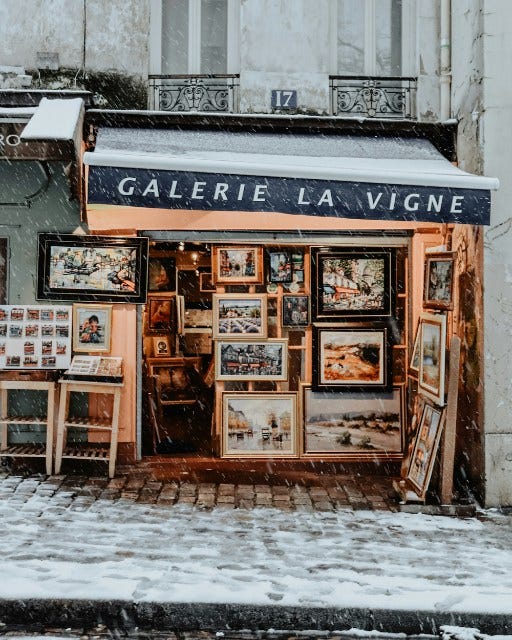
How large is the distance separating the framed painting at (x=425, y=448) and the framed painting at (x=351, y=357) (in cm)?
123

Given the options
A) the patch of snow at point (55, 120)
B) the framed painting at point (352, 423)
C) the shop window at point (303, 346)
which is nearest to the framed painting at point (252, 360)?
the shop window at point (303, 346)

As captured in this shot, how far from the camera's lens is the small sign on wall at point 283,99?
27.4 feet

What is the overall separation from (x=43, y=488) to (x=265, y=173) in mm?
3698

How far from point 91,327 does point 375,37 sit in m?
4.58

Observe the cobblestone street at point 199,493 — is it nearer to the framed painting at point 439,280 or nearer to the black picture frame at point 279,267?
the framed painting at point 439,280

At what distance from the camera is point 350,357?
8758mm

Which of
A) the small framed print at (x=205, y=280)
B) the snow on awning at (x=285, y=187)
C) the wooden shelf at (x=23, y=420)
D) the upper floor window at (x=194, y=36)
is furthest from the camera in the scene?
the small framed print at (x=205, y=280)

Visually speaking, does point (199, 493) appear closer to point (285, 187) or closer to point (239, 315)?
point (239, 315)

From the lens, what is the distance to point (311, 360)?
8766 millimetres

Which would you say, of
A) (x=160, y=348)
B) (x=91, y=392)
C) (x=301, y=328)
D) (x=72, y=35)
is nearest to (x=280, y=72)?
(x=72, y=35)

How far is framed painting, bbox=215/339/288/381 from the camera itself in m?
8.73

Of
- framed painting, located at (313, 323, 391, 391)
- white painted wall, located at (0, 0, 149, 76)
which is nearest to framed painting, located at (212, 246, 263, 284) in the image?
framed painting, located at (313, 323, 391, 391)

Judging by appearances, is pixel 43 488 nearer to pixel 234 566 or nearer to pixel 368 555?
→ pixel 234 566

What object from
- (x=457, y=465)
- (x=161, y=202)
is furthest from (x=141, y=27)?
(x=457, y=465)
